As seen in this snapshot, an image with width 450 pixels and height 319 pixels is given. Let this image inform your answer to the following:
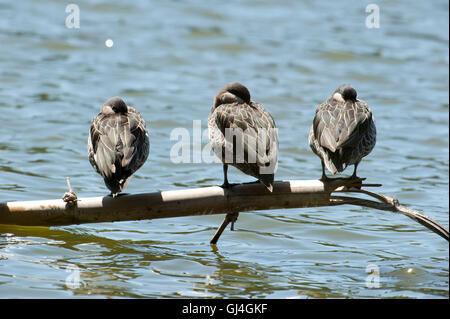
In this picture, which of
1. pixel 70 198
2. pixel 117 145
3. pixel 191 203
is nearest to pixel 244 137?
pixel 191 203

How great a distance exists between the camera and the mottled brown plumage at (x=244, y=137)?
22.1 ft

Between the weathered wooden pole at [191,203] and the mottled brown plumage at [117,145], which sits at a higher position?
the mottled brown plumage at [117,145]

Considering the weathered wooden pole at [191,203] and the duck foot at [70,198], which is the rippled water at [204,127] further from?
the duck foot at [70,198]

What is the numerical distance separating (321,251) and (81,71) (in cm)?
856

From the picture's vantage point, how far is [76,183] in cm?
1038

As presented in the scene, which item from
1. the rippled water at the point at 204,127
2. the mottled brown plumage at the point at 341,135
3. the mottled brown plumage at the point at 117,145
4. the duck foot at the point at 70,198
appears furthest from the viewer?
the rippled water at the point at 204,127

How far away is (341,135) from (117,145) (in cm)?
187

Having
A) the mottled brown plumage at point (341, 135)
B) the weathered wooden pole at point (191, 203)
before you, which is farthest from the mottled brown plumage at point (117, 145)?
the mottled brown plumage at point (341, 135)

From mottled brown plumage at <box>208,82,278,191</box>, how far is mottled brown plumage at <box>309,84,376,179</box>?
40cm

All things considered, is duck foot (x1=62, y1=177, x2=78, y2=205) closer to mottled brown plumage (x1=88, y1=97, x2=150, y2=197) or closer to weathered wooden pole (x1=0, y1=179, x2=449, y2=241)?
weathered wooden pole (x1=0, y1=179, x2=449, y2=241)

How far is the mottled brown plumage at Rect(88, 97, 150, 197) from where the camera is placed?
6820mm

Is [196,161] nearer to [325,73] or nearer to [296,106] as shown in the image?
[296,106]

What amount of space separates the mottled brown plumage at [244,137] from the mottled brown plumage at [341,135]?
0.40 m

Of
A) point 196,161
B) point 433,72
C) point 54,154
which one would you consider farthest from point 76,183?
point 433,72
